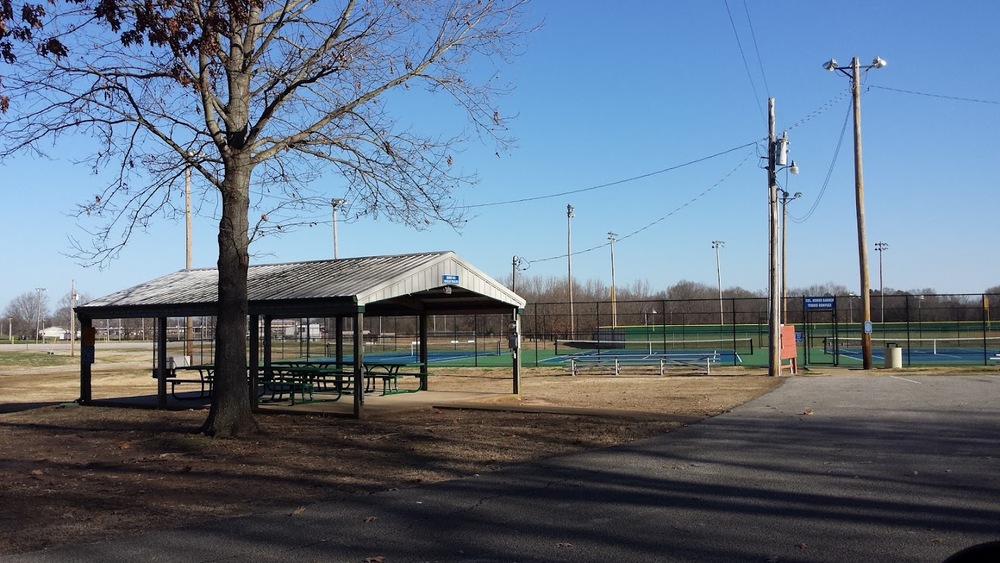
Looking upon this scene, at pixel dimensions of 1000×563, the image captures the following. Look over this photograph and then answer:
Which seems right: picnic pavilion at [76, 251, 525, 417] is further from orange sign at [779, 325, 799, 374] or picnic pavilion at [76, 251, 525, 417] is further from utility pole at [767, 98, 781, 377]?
orange sign at [779, 325, 799, 374]

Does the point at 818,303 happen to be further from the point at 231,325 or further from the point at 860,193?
the point at 231,325

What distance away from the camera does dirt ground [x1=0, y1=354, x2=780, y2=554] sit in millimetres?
8609

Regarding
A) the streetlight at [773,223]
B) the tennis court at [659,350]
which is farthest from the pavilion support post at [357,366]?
the tennis court at [659,350]

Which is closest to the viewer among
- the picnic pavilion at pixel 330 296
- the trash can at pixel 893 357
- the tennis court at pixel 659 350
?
the picnic pavilion at pixel 330 296

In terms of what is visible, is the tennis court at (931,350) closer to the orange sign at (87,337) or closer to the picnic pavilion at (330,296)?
the picnic pavilion at (330,296)

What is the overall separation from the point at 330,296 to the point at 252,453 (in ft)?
15.0

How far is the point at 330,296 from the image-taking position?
53.6ft

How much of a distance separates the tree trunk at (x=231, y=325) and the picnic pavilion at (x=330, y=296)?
2390mm

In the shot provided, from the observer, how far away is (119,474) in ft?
35.4

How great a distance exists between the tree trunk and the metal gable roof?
244cm

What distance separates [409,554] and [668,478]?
400 cm

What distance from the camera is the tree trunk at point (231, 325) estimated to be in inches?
548

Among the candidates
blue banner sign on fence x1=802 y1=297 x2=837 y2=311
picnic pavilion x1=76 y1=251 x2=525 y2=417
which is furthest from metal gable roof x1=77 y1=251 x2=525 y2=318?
blue banner sign on fence x1=802 y1=297 x2=837 y2=311

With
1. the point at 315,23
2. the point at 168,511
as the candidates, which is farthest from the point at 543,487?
the point at 315,23
